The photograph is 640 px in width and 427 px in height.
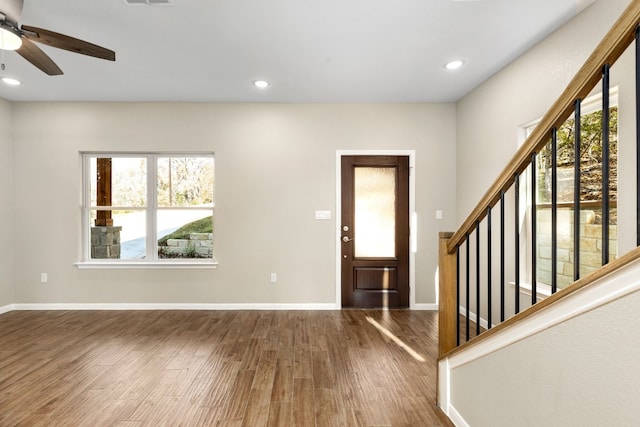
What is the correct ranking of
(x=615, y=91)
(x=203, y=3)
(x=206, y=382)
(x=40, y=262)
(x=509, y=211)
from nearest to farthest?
(x=615, y=91) < (x=203, y=3) < (x=206, y=382) < (x=509, y=211) < (x=40, y=262)

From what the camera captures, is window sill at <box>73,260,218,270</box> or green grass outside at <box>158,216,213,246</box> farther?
green grass outside at <box>158,216,213,246</box>

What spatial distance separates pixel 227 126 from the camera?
14.1ft

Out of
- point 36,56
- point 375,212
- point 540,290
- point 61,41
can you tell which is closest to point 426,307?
point 375,212

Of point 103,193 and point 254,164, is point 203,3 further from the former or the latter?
point 103,193

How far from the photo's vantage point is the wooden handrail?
969 millimetres

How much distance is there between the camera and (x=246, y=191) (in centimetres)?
429

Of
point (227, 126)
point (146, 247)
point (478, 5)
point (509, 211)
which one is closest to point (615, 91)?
point (478, 5)

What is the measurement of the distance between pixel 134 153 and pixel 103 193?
2.30 feet

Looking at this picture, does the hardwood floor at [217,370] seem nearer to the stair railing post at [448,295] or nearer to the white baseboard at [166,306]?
→ the white baseboard at [166,306]

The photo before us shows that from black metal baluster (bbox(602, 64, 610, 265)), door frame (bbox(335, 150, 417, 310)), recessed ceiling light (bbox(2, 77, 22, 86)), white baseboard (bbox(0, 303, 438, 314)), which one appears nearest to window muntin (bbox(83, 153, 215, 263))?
white baseboard (bbox(0, 303, 438, 314))

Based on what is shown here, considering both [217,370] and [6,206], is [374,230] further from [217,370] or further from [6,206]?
[6,206]

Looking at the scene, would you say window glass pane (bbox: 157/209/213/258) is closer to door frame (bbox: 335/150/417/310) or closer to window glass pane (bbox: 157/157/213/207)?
window glass pane (bbox: 157/157/213/207)

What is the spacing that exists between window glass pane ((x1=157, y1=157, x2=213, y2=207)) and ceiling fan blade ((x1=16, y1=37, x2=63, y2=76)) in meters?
1.94

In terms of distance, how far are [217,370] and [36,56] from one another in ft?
8.70
